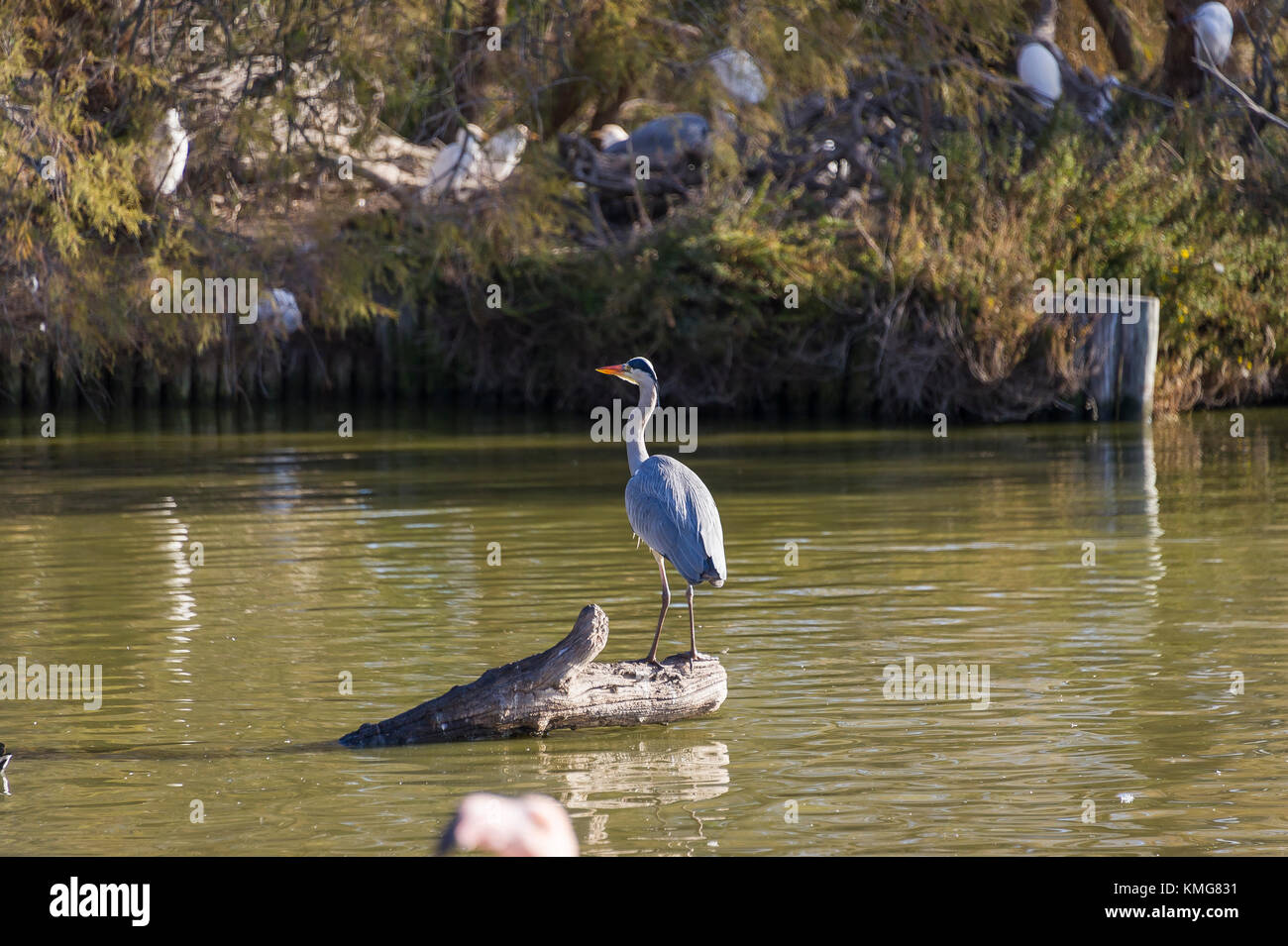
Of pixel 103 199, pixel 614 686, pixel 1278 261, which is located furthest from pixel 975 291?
pixel 614 686

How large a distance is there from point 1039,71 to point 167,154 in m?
12.7

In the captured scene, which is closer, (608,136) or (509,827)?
(509,827)

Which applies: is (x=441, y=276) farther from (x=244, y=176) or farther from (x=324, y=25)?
(x=324, y=25)

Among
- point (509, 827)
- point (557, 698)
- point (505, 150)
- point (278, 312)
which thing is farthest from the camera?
point (505, 150)

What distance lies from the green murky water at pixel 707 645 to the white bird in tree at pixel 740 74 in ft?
13.6

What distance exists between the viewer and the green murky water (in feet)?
23.8

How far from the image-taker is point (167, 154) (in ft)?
60.7

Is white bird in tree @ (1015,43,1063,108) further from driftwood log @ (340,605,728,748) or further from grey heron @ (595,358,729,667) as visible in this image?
driftwood log @ (340,605,728,748)

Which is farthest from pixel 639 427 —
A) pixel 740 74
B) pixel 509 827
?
pixel 740 74

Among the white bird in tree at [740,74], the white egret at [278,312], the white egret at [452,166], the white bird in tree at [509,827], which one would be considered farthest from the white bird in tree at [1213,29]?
the white bird in tree at [509,827]

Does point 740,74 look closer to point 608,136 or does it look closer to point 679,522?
point 608,136

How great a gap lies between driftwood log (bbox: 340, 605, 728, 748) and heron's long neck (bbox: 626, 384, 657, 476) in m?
1.15

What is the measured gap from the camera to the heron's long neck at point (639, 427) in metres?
9.23

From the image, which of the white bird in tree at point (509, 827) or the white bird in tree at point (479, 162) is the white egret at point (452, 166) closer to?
the white bird in tree at point (479, 162)
